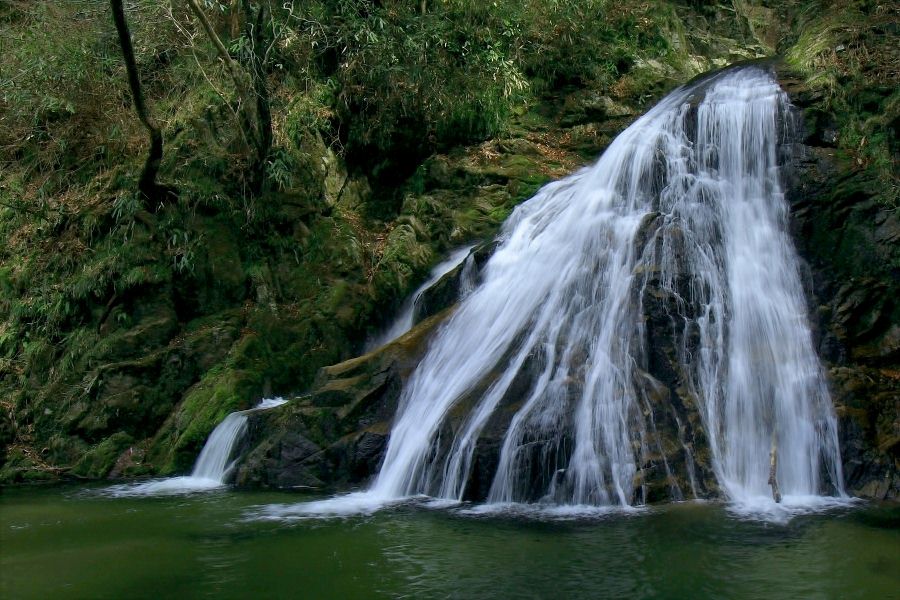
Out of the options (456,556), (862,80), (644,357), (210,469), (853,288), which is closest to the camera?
(456,556)

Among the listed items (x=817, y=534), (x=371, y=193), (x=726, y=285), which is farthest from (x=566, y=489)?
(x=371, y=193)

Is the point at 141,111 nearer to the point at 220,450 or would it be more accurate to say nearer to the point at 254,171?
the point at 254,171

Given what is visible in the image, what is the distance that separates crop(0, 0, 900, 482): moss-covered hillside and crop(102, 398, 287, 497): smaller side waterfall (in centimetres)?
40

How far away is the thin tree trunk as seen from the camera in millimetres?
9258

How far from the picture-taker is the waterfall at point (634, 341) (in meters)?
7.17

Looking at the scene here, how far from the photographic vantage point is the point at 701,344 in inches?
312

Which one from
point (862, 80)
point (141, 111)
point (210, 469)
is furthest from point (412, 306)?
point (862, 80)

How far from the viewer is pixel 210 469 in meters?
9.05

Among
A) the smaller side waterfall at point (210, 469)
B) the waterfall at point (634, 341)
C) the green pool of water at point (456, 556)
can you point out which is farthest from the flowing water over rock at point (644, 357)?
the smaller side waterfall at point (210, 469)

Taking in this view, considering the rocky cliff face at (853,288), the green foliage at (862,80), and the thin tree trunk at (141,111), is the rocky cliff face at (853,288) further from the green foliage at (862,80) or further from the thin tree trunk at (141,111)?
the thin tree trunk at (141,111)

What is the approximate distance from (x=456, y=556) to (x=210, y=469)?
14.9 ft

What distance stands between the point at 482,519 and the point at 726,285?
4.00m

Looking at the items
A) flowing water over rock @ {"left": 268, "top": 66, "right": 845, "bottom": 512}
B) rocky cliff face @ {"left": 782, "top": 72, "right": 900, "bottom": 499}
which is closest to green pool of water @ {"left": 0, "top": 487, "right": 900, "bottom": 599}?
flowing water over rock @ {"left": 268, "top": 66, "right": 845, "bottom": 512}

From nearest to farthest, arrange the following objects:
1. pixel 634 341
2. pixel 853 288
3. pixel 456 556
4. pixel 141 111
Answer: pixel 456 556 → pixel 634 341 → pixel 853 288 → pixel 141 111
